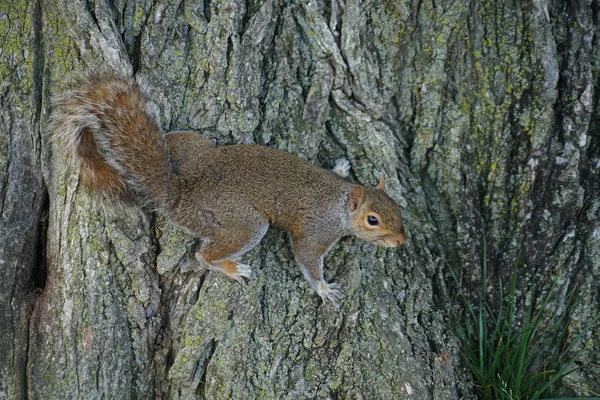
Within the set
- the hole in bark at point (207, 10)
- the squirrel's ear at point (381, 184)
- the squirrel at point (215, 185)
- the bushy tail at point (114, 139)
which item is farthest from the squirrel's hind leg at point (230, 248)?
the hole in bark at point (207, 10)

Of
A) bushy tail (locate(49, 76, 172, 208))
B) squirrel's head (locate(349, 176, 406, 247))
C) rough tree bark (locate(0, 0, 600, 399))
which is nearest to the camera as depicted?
bushy tail (locate(49, 76, 172, 208))

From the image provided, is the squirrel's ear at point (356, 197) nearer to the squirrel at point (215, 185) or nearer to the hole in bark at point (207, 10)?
the squirrel at point (215, 185)

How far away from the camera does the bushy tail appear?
2.28 meters

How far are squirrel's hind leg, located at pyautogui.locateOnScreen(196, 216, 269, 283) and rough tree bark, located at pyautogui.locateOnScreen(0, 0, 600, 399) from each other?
53 millimetres

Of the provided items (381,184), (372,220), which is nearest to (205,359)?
(372,220)

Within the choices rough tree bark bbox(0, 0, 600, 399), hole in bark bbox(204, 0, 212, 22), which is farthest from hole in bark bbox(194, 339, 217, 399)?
hole in bark bbox(204, 0, 212, 22)

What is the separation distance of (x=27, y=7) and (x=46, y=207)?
2.39ft

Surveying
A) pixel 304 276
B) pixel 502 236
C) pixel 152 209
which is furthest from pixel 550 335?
pixel 152 209

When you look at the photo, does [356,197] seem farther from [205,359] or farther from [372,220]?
[205,359]

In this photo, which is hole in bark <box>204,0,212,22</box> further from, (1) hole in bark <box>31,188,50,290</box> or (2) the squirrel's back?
(1) hole in bark <box>31,188,50,290</box>

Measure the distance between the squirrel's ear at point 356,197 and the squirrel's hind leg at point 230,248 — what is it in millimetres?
413

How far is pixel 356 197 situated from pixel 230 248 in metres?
0.55

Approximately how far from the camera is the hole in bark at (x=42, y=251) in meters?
2.47

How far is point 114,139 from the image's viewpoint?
234 cm
